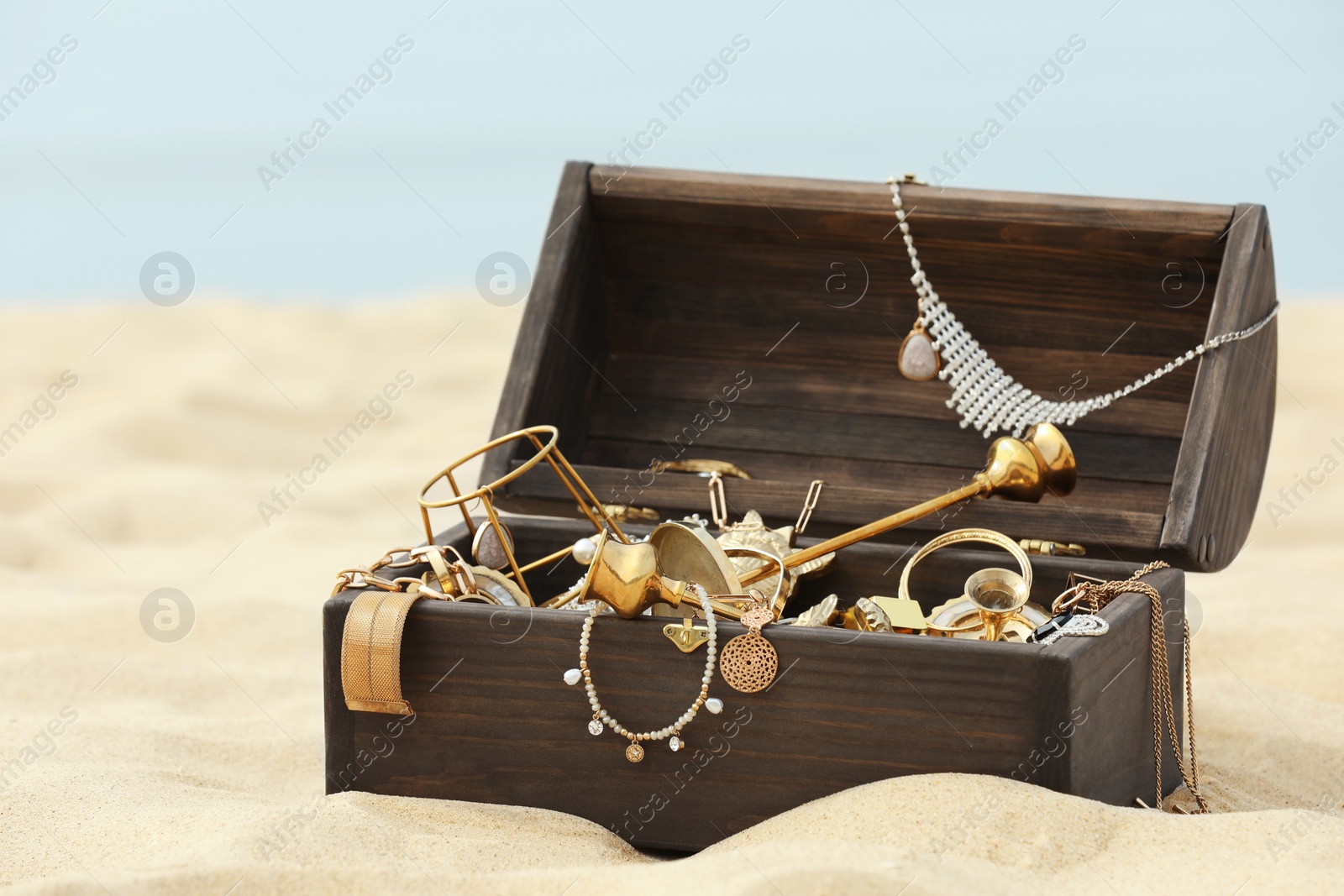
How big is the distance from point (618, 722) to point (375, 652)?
262 mm

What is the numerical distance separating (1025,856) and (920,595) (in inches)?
21.3

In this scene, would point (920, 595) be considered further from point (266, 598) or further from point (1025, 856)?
point (266, 598)

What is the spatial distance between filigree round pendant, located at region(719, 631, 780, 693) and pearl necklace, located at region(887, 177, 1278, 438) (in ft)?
2.67

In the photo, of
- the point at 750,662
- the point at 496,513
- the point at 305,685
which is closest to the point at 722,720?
the point at 750,662

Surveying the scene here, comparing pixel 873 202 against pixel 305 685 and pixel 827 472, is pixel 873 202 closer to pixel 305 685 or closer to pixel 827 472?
pixel 827 472

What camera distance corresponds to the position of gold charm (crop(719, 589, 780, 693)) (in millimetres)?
1397

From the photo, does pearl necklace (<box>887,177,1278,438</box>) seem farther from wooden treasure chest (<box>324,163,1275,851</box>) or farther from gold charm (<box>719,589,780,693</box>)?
gold charm (<box>719,589,780,693</box>)

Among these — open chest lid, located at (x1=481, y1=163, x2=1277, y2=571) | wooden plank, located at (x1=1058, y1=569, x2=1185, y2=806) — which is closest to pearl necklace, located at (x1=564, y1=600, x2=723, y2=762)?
wooden plank, located at (x1=1058, y1=569, x2=1185, y2=806)

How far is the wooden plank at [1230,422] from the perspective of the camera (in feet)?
5.80

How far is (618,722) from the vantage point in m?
1.45

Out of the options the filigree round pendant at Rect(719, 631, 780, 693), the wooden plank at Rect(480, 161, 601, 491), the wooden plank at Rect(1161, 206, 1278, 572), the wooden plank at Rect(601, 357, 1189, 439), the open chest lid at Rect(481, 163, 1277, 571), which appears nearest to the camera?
the filigree round pendant at Rect(719, 631, 780, 693)

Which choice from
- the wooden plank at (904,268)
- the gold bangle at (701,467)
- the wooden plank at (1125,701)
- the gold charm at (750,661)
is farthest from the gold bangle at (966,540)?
the wooden plank at (904,268)

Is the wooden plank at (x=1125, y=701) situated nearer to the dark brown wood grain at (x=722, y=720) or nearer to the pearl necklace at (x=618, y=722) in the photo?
the dark brown wood grain at (x=722, y=720)

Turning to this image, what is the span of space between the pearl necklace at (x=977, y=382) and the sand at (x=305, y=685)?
0.49 m
